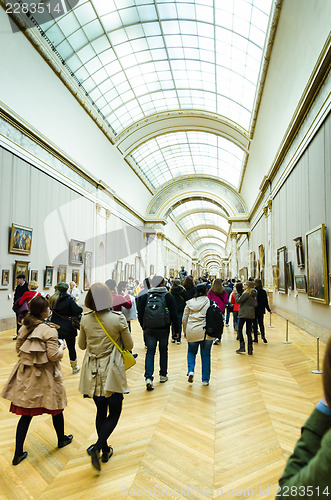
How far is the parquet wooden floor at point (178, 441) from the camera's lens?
8.79ft

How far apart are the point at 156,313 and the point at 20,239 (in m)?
6.44

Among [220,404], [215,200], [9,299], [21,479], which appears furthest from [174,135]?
[21,479]

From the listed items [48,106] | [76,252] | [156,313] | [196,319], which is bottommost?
[196,319]

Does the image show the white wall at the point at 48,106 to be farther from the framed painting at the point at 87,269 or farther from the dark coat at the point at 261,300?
the dark coat at the point at 261,300

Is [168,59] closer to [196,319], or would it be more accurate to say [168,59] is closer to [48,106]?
[48,106]

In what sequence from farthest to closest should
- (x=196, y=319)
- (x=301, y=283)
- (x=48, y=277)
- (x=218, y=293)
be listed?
(x=48, y=277), (x=301, y=283), (x=218, y=293), (x=196, y=319)

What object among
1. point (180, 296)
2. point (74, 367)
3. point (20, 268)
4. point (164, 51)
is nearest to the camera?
point (74, 367)

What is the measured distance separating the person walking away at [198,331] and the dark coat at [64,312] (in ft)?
5.78

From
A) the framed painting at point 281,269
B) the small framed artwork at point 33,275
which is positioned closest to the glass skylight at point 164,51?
the framed painting at point 281,269

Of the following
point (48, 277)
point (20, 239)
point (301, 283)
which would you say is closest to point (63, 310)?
point (20, 239)

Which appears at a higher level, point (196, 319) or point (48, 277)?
point (48, 277)

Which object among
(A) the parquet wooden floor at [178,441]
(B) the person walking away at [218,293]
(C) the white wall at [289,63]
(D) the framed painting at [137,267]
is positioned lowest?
(A) the parquet wooden floor at [178,441]

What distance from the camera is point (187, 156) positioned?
90.8 ft

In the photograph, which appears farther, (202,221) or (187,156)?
(202,221)
